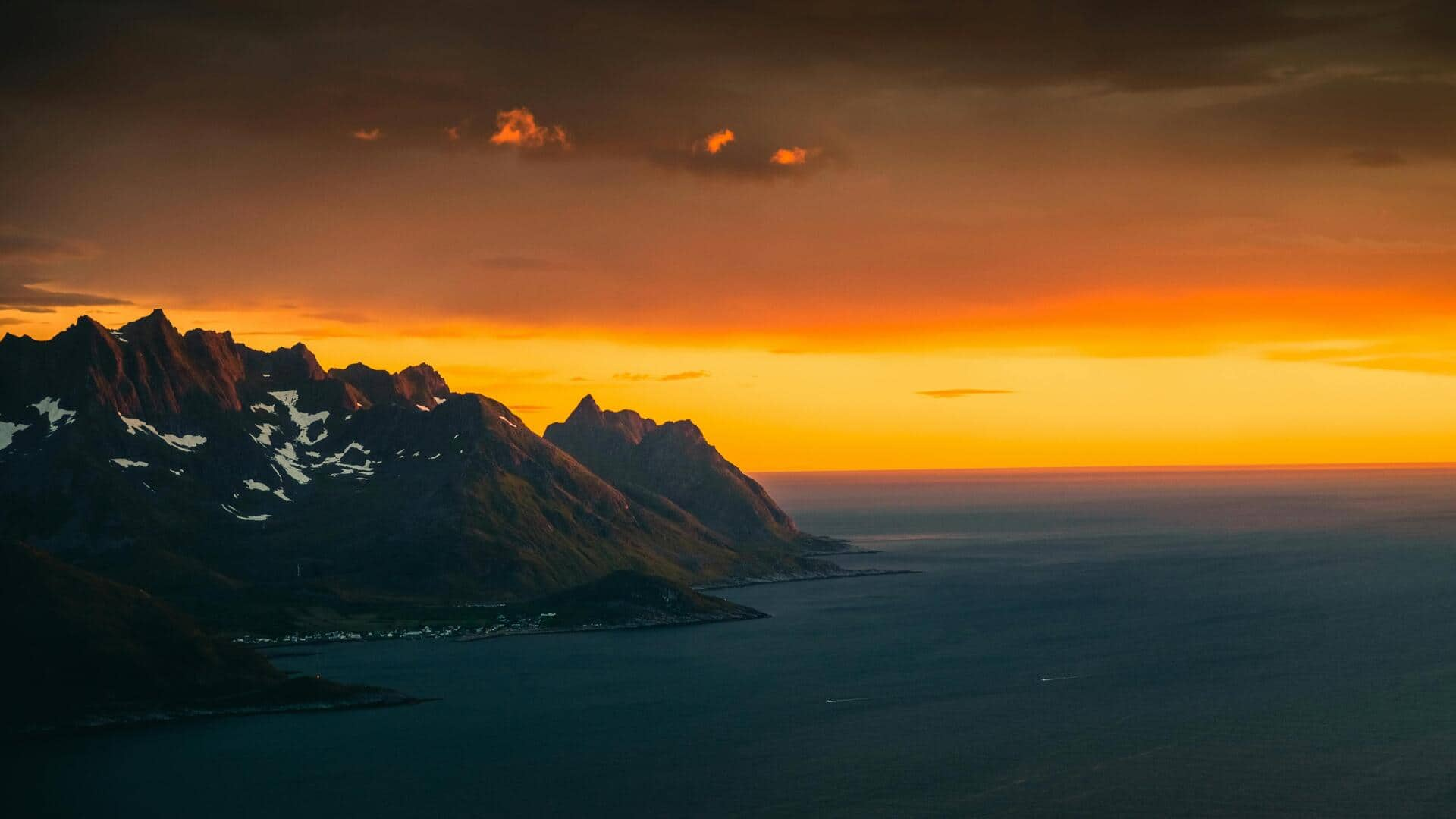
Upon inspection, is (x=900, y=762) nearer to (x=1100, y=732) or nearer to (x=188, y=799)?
(x=1100, y=732)

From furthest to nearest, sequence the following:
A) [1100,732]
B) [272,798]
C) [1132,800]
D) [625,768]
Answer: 1. [1100,732]
2. [625,768]
3. [272,798]
4. [1132,800]

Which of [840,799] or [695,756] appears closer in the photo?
[840,799]

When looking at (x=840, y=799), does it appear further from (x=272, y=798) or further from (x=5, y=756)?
(x=5, y=756)

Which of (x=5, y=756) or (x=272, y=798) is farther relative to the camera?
(x=5, y=756)

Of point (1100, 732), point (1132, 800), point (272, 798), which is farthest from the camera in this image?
point (1100, 732)

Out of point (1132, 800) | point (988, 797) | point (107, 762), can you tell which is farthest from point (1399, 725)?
point (107, 762)

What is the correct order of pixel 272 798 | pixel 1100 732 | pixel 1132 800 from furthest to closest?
pixel 1100 732 < pixel 272 798 < pixel 1132 800

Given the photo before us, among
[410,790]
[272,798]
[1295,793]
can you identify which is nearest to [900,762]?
[1295,793]

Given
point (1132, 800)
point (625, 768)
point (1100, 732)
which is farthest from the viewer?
point (1100, 732)
